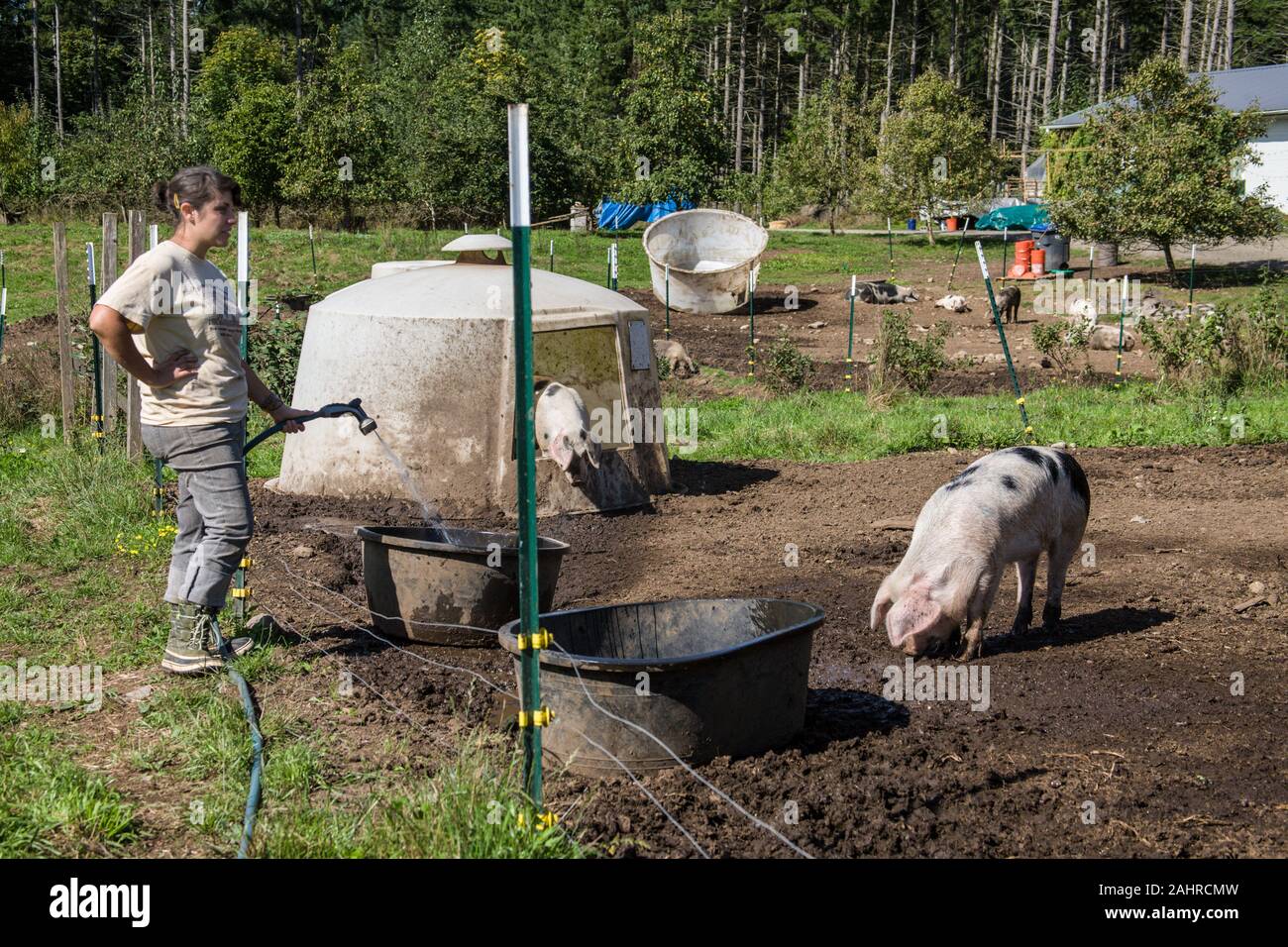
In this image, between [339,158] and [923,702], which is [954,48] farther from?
[923,702]

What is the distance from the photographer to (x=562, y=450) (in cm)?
877

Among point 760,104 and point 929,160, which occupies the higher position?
point 760,104

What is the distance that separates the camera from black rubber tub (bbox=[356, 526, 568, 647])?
5.81 metres

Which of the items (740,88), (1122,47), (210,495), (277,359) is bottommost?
A: (277,359)

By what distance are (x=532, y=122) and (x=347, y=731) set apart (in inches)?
1317

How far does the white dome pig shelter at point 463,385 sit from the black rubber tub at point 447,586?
287 cm

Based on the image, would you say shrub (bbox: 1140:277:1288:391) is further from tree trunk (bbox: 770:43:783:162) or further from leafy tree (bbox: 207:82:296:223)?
tree trunk (bbox: 770:43:783:162)

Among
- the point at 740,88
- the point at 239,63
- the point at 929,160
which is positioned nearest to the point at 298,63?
the point at 239,63

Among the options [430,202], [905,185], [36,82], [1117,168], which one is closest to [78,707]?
[1117,168]

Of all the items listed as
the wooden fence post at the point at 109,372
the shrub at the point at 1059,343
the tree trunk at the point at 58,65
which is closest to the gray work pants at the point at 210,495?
the wooden fence post at the point at 109,372

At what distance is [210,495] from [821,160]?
38474mm

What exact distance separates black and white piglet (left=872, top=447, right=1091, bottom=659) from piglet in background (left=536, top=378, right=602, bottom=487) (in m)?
3.15
